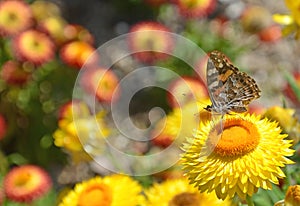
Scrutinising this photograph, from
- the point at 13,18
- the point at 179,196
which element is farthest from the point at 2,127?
the point at 179,196

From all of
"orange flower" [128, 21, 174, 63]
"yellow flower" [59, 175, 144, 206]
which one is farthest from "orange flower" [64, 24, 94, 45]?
"yellow flower" [59, 175, 144, 206]

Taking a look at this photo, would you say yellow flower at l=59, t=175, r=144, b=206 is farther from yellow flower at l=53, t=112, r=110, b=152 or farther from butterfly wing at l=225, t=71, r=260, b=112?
butterfly wing at l=225, t=71, r=260, b=112

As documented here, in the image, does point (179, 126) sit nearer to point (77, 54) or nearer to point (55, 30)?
point (77, 54)

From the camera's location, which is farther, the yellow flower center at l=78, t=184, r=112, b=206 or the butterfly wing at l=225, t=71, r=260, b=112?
the yellow flower center at l=78, t=184, r=112, b=206

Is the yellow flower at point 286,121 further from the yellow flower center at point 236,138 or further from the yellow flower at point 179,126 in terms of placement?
the yellow flower center at point 236,138

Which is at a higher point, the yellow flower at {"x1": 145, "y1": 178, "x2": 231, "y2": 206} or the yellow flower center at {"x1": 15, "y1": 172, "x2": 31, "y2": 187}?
the yellow flower at {"x1": 145, "y1": 178, "x2": 231, "y2": 206}

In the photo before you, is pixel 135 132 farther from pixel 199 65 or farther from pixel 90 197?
pixel 90 197

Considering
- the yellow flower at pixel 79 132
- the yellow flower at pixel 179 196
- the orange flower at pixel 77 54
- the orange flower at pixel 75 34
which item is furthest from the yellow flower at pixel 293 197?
the orange flower at pixel 75 34
